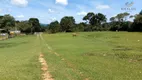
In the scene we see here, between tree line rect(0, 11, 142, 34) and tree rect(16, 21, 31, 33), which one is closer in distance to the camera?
tree line rect(0, 11, 142, 34)

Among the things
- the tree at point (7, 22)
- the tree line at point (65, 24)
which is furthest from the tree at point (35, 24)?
the tree at point (7, 22)

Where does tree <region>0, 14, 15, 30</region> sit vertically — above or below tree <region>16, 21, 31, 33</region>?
above

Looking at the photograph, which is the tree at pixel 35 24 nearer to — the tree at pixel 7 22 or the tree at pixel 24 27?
the tree at pixel 24 27

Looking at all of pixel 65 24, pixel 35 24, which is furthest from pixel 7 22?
pixel 65 24

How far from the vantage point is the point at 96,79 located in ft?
34.3

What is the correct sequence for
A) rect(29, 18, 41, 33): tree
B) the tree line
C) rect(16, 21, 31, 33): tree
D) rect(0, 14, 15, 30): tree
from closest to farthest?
the tree line < rect(16, 21, 31, 33): tree < rect(0, 14, 15, 30): tree < rect(29, 18, 41, 33): tree

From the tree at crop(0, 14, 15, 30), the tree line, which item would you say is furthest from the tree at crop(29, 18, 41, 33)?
the tree at crop(0, 14, 15, 30)

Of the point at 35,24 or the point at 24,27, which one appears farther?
the point at 35,24

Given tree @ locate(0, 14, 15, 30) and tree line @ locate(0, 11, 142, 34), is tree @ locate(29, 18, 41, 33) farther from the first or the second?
tree @ locate(0, 14, 15, 30)

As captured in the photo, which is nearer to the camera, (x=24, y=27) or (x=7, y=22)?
(x=24, y=27)

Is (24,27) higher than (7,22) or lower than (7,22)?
lower

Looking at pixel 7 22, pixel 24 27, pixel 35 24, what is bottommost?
pixel 24 27

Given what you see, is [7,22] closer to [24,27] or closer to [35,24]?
[24,27]

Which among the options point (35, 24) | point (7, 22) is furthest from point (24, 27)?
point (35, 24)
